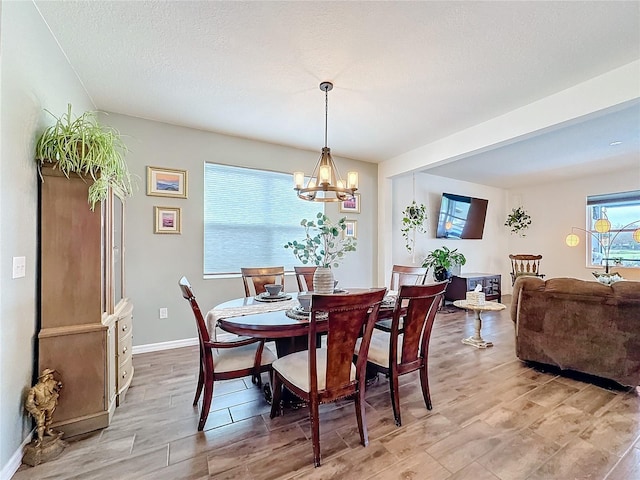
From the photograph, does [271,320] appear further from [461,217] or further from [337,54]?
[461,217]

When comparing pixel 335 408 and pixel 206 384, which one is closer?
pixel 206 384

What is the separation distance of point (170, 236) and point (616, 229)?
7930mm

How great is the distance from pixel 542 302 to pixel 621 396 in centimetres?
86

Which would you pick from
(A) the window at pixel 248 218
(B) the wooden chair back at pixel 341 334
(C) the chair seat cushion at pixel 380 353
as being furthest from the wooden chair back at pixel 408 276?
(A) the window at pixel 248 218

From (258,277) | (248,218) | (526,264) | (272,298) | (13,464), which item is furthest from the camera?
(526,264)

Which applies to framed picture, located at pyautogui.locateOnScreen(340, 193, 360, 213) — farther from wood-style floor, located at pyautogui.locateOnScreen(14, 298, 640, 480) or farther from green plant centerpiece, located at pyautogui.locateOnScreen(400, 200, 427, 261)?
wood-style floor, located at pyautogui.locateOnScreen(14, 298, 640, 480)

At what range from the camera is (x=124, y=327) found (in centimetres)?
→ 236

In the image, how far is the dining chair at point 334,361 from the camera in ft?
5.36

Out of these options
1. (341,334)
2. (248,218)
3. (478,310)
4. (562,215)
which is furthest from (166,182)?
(562,215)

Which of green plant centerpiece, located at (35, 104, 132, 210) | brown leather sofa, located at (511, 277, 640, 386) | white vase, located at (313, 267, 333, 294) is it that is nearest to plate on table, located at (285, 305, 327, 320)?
white vase, located at (313, 267, 333, 294)

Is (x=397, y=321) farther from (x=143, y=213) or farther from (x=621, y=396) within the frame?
(x=143, y=213)

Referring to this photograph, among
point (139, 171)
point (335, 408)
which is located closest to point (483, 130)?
point (335, 408)

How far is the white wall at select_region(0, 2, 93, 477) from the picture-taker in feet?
5.10

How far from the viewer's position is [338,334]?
1.68 metres
